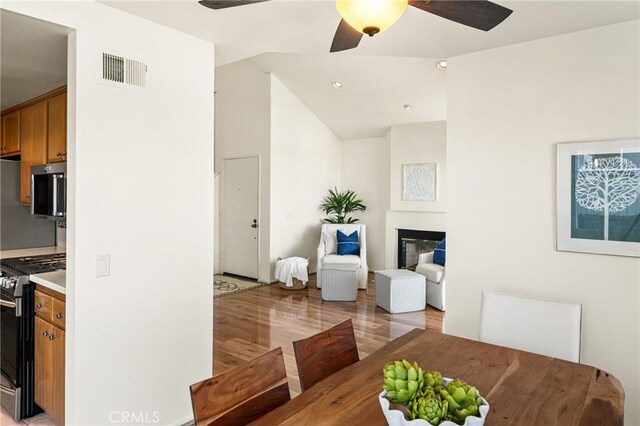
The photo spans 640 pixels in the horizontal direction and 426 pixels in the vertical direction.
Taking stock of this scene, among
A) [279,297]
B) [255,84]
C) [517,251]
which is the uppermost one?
[255,84]

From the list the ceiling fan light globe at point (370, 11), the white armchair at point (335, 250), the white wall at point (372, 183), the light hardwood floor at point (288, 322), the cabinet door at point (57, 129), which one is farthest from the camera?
the white wall at point (372, 183)

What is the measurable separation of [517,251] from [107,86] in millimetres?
2542

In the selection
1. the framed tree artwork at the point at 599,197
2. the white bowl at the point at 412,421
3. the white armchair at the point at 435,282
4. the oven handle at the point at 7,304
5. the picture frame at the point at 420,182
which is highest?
the picture frame at the point at 420,182

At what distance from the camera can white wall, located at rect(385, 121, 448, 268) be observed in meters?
6.22

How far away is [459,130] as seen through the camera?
2.69m

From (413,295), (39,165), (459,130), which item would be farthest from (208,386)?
(413,295)

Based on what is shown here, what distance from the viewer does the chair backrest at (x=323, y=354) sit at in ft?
4.91

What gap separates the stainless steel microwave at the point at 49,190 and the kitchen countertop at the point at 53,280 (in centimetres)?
44

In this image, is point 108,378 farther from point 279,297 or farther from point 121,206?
point 279,297

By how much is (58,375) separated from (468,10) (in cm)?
269

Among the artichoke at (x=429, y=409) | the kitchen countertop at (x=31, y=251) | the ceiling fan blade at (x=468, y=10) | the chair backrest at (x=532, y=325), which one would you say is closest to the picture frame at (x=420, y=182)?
the chair backrest at (x=532, y=325)

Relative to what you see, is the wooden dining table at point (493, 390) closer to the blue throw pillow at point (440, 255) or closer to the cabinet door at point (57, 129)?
the cabinet door at point (57, 129)

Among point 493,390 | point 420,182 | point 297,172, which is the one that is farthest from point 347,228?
point 493,390

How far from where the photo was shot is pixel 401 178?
6578 mm
